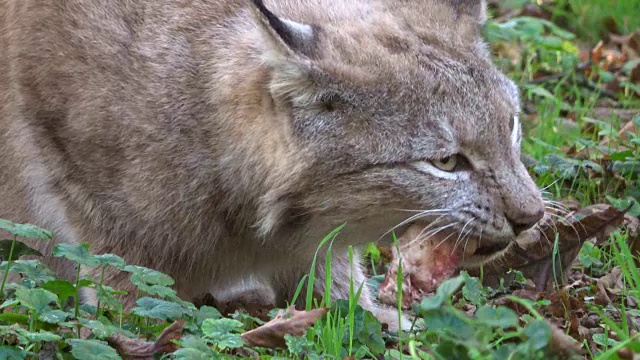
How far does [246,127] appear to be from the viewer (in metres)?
4.60

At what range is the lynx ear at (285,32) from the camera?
13.8 feet

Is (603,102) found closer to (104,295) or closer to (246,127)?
(246,127)

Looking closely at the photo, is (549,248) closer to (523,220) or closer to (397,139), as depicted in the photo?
(523,220)

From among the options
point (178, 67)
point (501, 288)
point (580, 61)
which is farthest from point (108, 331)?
point (580, 61)

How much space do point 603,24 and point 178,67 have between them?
551 cm

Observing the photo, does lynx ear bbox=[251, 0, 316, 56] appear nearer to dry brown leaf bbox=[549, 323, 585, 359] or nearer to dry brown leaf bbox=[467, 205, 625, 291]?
dry brown leaf bbox=[467, 205, 625, 291]

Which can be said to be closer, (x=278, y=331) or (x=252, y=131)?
(x=278, y=331)

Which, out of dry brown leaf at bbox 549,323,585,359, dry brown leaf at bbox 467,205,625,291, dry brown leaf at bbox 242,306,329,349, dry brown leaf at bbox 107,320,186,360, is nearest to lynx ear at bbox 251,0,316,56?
dry brown leaf at bbox 242,306,329,349

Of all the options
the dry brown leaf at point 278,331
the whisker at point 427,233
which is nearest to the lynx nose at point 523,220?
the whisker at point 427,233

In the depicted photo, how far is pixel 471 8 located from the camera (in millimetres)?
5094

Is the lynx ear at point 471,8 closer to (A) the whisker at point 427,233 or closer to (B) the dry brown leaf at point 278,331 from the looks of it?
(A) the whisker at point 427,233

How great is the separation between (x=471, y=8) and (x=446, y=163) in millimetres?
982

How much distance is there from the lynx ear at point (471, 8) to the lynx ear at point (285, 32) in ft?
A: 2.56

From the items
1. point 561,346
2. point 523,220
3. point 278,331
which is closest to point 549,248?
point 523,220
